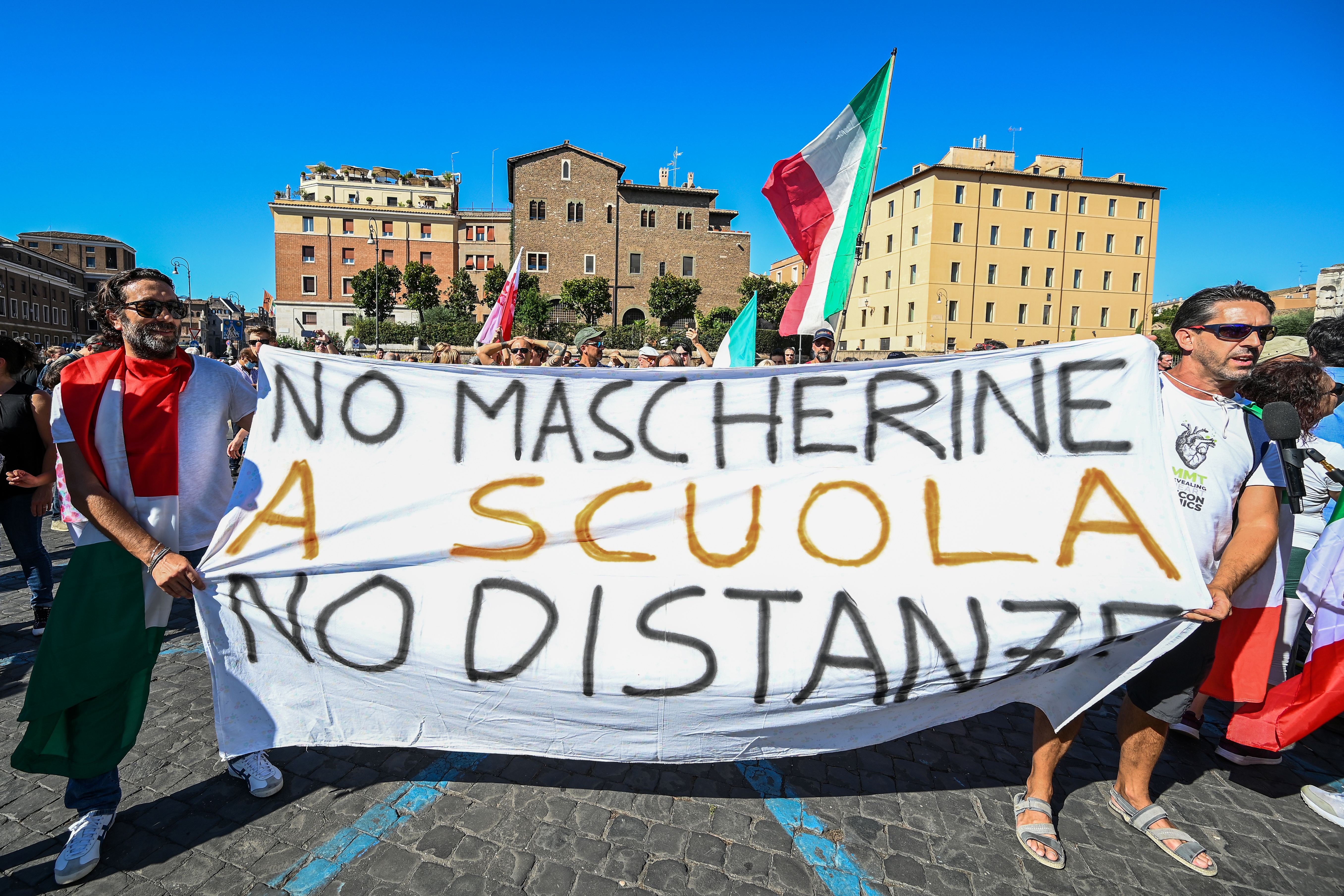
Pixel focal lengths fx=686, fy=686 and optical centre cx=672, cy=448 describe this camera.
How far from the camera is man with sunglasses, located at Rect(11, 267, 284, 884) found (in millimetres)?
2336

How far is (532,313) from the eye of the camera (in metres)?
44.8

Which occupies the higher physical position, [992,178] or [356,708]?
[992,178]

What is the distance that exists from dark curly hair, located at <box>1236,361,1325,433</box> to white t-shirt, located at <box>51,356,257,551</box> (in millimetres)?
4473

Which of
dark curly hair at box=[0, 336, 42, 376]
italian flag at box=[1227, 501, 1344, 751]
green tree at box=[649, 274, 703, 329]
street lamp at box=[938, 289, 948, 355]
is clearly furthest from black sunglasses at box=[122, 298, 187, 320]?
street lamp at box=[938, 289, 948, 355]

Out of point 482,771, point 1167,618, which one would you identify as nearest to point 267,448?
point 482,771

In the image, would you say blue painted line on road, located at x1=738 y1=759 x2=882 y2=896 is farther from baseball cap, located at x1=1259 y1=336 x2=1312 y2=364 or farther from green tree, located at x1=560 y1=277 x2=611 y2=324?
green tree, located at x1=560 y1=277 x2=611 y2=324

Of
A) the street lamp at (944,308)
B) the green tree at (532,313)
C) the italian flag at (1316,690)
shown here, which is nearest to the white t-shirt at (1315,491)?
the italian flag at (1316,690)

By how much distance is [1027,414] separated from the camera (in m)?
2.58

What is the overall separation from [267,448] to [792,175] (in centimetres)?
483

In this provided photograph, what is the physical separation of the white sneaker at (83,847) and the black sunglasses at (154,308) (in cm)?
176

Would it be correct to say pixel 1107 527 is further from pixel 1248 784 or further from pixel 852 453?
pixel 1248 784

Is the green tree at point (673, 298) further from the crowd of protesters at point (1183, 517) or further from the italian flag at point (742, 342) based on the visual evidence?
the crowd of protesters at point (1183, 517)

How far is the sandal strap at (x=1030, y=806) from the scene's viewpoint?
257cm

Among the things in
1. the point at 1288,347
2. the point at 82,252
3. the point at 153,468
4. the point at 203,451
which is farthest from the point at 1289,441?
the point at 82,252
